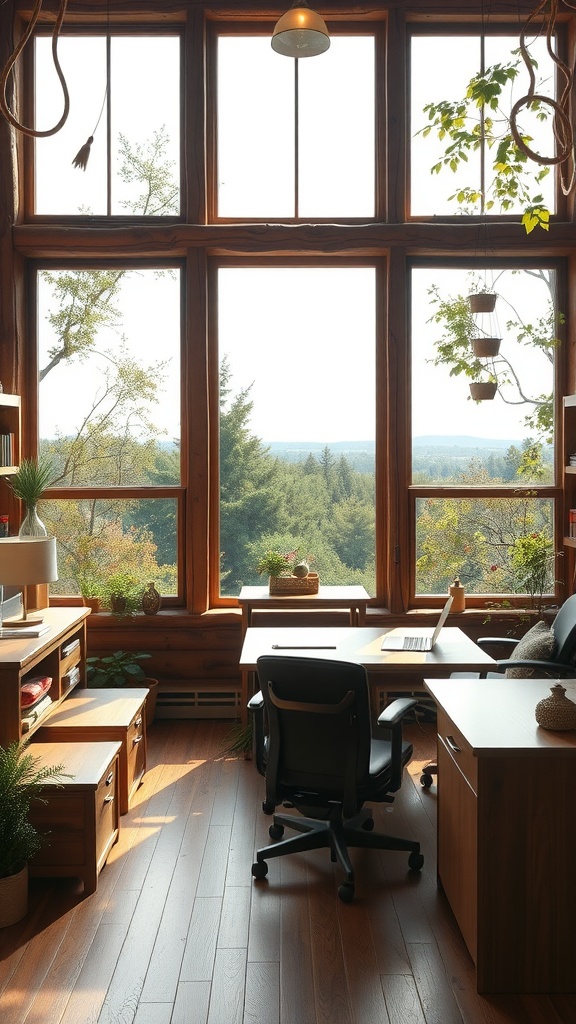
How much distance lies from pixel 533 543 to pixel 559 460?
0.62 m

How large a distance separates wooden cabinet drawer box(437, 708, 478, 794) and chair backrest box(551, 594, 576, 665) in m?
1.45

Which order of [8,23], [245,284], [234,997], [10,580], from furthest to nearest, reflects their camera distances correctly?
[245,284]
[8,23]
[10,580]
[234,997]

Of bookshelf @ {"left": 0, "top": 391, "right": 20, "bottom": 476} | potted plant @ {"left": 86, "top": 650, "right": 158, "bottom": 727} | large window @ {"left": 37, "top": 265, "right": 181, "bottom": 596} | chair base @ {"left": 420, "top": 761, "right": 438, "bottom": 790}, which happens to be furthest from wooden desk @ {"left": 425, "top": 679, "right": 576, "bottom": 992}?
large window @ {"left": 37, "top": 265, "right": 181, "bottom": 596}

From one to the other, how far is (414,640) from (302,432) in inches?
80.7

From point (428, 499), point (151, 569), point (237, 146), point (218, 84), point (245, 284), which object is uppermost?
point (218, 84)

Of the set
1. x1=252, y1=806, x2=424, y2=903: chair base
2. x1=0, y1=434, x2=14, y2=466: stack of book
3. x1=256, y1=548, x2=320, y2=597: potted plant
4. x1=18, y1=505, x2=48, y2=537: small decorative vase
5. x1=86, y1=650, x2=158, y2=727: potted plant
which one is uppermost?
x1=0, y1=434, x2=14, y2=466: stack of book

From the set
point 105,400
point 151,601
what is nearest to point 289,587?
point 151,601

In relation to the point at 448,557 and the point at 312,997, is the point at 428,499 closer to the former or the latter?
the point at 448,557

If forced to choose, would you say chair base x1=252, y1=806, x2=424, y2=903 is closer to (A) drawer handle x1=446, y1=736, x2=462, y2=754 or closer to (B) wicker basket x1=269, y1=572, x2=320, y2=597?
(A) drawer handle x1=446, y1=736, x2=462, y2=754

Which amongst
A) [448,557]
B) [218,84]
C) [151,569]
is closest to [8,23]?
[218,84]

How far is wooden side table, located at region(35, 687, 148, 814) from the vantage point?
13.8ft

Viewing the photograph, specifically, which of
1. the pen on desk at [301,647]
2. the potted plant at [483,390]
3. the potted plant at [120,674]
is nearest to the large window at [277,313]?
the potted plant at [483,390]

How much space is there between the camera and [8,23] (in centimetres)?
570

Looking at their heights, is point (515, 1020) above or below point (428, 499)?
below
